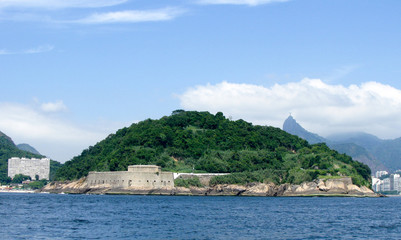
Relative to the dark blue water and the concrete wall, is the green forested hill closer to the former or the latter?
the concrete wall

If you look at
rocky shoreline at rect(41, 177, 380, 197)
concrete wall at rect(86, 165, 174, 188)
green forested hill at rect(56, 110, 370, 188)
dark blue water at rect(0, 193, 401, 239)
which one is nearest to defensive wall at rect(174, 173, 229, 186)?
rocky shoreline at rect(41, 177, 380, 197)

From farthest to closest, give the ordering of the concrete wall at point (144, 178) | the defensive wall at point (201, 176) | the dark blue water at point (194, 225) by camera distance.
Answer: the defensive wall at point (201, 176), the concrete wall at point (144, 178), the dark blue water at point (194, 225)

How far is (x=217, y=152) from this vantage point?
127375 mm

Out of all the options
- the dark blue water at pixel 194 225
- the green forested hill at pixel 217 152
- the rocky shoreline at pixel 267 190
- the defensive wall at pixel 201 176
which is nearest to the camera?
the dark blue water at pixel 194 225

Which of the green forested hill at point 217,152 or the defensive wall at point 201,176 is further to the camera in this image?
the green forested hill at point 217,152

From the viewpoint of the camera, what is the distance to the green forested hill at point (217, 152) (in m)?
119

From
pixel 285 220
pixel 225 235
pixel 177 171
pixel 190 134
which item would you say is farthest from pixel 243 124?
pixel 225 235

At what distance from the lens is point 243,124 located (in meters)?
148

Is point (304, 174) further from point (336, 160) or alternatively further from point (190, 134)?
point (190, 134)

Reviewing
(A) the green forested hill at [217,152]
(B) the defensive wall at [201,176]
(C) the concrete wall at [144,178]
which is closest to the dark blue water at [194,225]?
(C) the concrete wall at [144,178]

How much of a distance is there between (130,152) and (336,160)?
4842 cm

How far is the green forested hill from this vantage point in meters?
119

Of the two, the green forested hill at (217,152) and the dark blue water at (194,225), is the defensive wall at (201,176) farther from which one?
the dark blue water at (194,225)

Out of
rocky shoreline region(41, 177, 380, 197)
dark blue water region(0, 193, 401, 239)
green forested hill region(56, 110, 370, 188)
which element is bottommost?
dark blue water region(0, 193, 401, 239)
